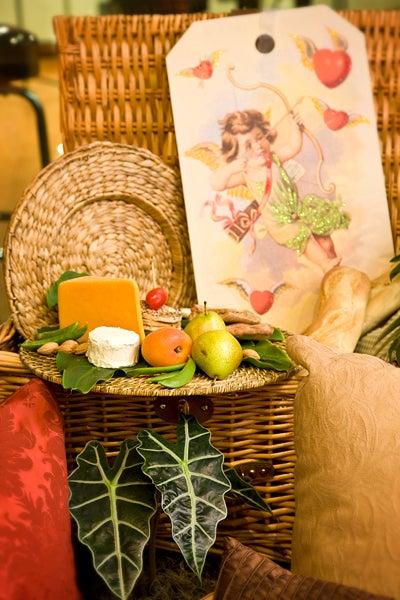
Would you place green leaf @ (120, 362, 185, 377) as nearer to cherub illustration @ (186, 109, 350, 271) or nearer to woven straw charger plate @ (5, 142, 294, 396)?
woven straw charger plate @ (5, 142, 294, 396)

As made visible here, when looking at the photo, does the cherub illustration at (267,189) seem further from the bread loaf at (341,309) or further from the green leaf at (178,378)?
the green leaf at (178,378)

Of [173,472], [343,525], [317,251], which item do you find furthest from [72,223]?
[343,525]

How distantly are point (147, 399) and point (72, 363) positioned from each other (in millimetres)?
153

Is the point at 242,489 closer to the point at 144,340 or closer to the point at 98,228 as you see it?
the point at 144,340

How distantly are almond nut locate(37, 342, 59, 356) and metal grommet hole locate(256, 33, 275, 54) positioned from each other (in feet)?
2.79

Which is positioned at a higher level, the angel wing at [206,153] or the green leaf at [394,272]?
the angel wing at [206,153]

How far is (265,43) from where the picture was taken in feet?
5.23

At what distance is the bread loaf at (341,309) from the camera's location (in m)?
1.38

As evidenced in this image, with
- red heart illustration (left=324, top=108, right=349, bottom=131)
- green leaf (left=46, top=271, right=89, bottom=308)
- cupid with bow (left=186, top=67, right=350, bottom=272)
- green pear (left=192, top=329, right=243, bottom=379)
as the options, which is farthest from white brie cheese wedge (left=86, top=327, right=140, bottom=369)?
red heart illustration (left=324, top=108, right=349, bottom=131)

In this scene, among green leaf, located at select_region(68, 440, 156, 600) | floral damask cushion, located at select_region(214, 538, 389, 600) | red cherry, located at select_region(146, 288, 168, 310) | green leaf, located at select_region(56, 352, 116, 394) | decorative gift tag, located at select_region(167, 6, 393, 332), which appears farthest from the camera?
decorative gift tag, located at select_region(167, 6, 393, 332)

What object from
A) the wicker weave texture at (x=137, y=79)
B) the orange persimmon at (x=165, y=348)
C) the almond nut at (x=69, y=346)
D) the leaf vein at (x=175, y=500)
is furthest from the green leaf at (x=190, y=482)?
the wicker weave texture at (x=137, y=79)

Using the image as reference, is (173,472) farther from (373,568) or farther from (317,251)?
(317,251)

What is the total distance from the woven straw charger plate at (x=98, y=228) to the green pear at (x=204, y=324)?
1.04ft

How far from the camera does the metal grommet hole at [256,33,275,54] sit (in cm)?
159
